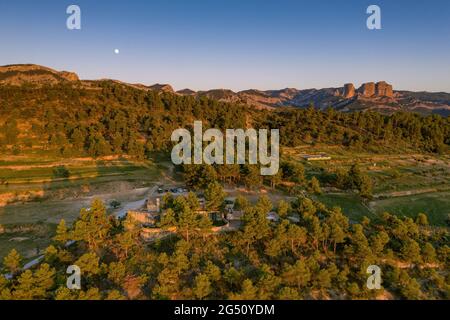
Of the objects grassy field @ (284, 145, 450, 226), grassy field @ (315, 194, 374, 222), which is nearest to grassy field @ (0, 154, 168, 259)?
grassy field @ (315, 194, 374, 222)

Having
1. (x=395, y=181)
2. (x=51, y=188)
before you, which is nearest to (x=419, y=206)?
(x=395, y=181)

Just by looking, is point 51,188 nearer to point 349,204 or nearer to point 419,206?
point 349,204

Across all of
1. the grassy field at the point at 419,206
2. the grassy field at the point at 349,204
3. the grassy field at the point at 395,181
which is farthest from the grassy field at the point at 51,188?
the grassy field at the point at 419,206

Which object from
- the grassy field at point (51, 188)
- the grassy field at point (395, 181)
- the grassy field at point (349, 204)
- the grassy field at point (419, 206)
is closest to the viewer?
the grassy field at point (51, 188)

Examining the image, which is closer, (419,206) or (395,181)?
(419,206)

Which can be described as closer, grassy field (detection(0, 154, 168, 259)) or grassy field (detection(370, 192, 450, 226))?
grassy field (detection(0, 154, 168, 259))

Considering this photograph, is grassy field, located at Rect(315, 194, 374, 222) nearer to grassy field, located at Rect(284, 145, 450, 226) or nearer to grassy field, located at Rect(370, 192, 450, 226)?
grassy field, located at Rect(284, 145, 450, 226)

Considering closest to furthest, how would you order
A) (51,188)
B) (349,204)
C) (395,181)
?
(349,204) → (51,188) → (395,181)

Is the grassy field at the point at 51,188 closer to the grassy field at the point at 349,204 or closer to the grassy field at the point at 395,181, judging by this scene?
the grassy field at the point at 349,204

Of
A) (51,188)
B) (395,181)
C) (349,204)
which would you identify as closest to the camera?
(349,204)

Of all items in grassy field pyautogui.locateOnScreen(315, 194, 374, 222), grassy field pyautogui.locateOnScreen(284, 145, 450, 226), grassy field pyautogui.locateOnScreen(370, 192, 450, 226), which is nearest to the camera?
grassy field pyautogui.locateOnScreen(315, 194, 374, 222)

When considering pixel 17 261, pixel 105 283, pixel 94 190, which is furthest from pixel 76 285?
pixel 94 190
